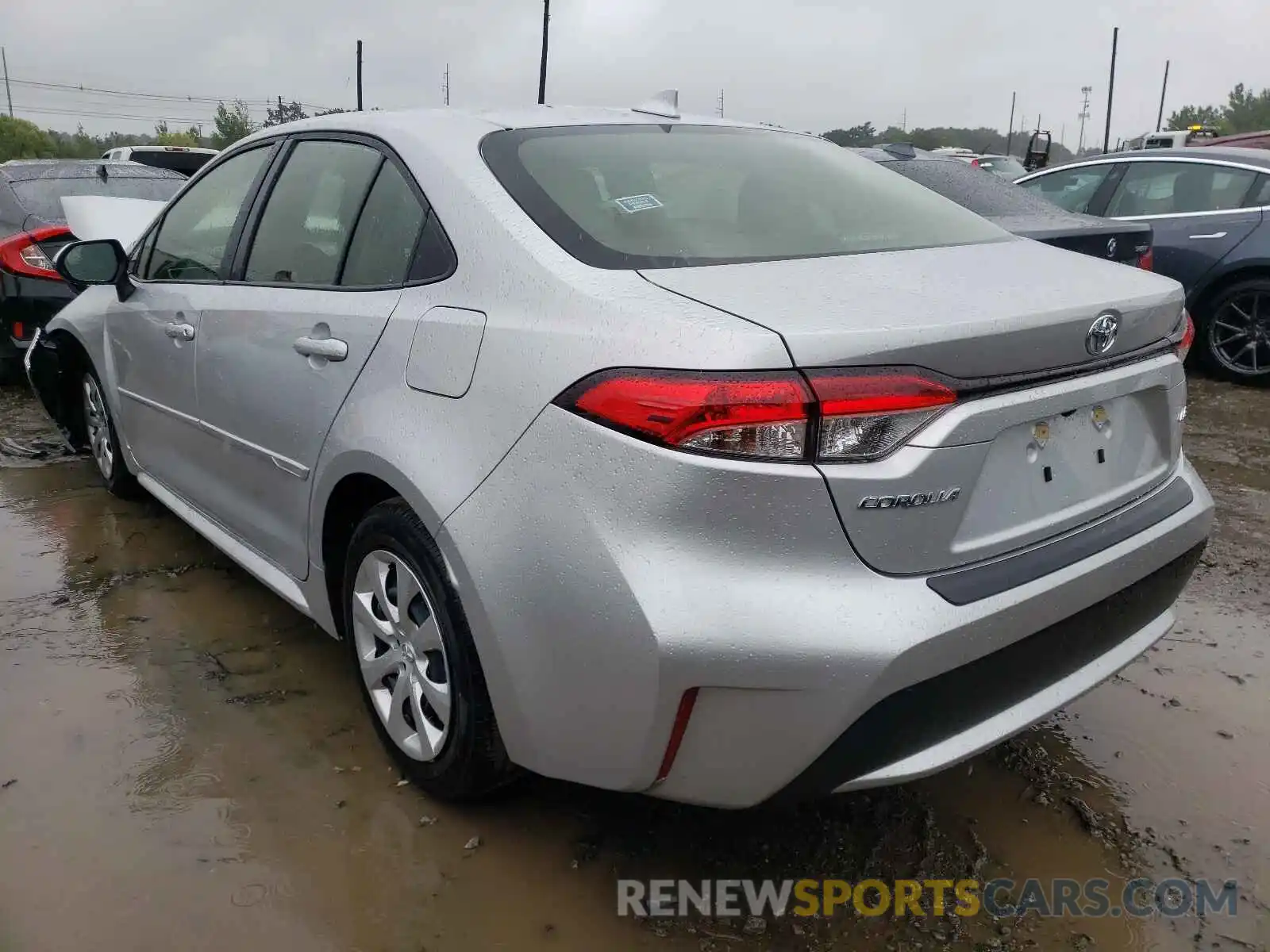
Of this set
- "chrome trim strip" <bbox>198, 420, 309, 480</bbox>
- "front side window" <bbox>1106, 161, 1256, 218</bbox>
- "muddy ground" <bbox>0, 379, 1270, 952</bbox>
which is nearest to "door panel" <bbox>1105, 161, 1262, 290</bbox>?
"front side window" <bbox>1106, 161, 1256, 218</bbox>

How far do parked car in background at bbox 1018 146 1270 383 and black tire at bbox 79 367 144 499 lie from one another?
20.5ft

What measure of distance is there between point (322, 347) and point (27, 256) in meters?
4.29

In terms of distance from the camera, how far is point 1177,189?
6.89 metres

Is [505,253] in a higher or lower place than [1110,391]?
higher

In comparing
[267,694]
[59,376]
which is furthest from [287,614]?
[59,376]

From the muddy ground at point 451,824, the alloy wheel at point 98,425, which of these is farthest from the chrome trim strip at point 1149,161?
the alloy wheel at point 98,425

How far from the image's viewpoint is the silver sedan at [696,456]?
163cm

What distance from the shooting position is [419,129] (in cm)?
244

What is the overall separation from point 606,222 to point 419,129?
0.66 m

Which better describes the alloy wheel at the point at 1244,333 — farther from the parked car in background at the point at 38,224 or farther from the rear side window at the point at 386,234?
the parked car in background at the point at 38,224

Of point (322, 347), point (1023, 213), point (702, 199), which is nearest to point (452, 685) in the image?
point (322, 347)

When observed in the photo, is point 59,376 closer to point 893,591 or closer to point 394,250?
point 394,250

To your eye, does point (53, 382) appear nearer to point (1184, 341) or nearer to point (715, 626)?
point (715, 626)

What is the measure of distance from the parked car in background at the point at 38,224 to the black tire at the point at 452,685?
442 cm
